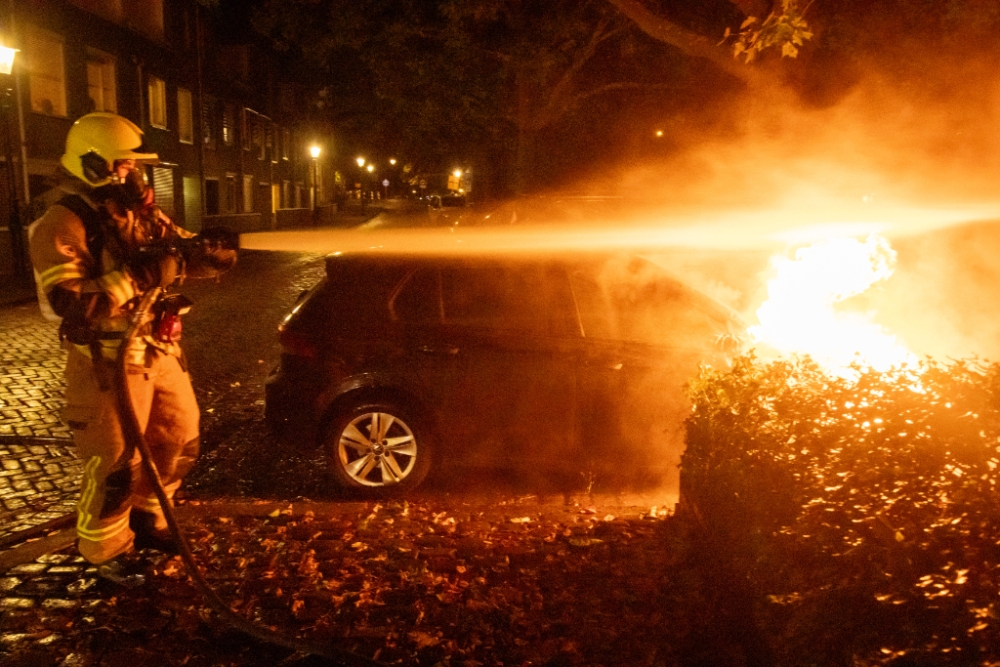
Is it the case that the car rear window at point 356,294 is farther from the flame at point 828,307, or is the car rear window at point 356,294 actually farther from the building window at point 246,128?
the building window at point 246,128

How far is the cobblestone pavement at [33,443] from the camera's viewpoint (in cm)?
492

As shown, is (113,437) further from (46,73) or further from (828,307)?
(46,73)

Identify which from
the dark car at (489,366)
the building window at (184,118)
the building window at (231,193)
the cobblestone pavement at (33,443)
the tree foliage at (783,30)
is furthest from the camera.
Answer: the building window at (231,193)

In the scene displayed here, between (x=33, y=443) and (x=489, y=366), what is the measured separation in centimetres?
361

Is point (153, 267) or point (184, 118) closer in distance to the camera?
point (153, 267)

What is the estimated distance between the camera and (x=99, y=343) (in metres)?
3.68

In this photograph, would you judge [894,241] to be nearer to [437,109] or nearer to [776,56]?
[776,56]

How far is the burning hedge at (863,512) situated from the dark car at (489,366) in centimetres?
126

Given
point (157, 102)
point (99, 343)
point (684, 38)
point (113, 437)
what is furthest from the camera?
point (157, 102)

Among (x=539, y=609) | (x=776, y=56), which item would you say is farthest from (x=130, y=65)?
(x=539, y=609)

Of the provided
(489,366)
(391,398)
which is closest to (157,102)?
(391,398)

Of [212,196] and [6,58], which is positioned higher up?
[6,58]

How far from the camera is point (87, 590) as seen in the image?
12.6ft

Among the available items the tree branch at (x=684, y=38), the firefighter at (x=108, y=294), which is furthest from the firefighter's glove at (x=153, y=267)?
the tree branch at (x=684, y=38)
